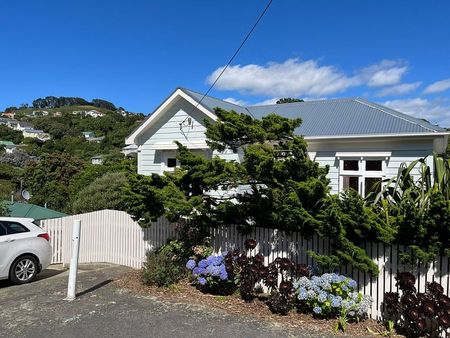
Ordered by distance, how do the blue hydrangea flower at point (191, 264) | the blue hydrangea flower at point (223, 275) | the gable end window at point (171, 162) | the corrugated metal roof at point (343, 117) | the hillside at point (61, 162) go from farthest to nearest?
the hillside at point (61, 162) → the gable end window at point (171, 162) → the corrugated metal roof at point (343, 117) → the blue hydrangea flower at point (191, 264) → the blue hydrangea flower at point (223, 275)

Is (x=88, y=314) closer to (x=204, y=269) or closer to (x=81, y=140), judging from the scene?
(x=204, y=269)

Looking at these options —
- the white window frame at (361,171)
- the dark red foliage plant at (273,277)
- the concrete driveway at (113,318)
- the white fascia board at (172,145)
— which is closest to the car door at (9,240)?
the concrete driveway at (113,318)

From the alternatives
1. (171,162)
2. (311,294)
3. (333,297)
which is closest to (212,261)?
(311,294)

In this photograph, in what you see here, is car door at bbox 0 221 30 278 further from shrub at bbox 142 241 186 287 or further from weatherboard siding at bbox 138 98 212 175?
weatherboard siding at bbox 138 98 212 175

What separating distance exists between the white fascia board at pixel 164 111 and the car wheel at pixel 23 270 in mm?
6478

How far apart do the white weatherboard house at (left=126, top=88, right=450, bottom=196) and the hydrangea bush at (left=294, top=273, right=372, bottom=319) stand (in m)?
4.92

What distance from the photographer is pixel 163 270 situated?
6.96 m

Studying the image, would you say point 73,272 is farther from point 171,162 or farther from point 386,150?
point 386,150

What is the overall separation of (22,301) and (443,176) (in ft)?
23.1

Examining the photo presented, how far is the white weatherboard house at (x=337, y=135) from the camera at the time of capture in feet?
35.7

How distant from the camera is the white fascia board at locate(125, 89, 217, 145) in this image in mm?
12664

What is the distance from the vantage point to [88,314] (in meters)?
5.68

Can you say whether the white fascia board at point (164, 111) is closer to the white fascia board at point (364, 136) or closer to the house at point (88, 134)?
the white fascia board at point (364, 136)

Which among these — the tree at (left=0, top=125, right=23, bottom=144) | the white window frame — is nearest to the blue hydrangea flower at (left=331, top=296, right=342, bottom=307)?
the white window frame
